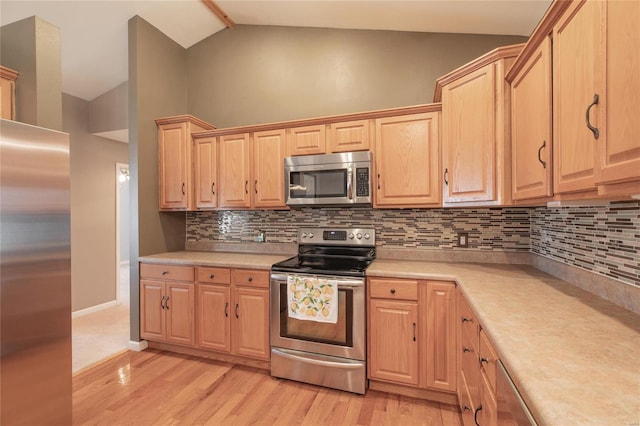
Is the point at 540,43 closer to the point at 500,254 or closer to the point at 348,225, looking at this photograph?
the point at 500,254

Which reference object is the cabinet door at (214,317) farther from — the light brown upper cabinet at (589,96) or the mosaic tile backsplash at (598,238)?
the mosaic tile backsplash at (598,238)

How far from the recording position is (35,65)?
6.64 feet

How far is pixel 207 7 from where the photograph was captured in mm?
2932

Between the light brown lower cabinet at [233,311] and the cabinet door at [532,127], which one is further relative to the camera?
the light brown lower cabinet at [233,311]

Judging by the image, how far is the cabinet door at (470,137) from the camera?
1885 mm

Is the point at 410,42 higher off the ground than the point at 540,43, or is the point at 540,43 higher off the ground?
the point at 410,42

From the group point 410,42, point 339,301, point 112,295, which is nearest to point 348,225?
point 339,301

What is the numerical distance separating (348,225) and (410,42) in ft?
5.99

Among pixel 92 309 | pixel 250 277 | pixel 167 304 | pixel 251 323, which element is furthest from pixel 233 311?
pixel 92 309

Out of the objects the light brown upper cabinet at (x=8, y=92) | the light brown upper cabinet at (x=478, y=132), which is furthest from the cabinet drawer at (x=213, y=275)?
the light brown upper cabinet at (x=478, y=132)

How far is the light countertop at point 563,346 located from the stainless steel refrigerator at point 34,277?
2.06 m

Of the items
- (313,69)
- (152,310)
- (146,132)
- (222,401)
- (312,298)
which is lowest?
(222,401)

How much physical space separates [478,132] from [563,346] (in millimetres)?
1462

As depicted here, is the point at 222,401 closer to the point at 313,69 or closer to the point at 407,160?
the point at 407,160
